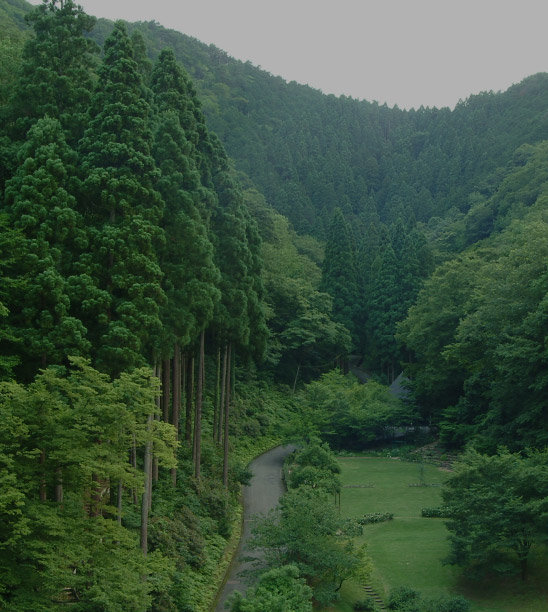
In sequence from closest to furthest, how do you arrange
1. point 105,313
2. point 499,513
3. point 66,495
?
point 66,495 < point 105,313 < point 499,513

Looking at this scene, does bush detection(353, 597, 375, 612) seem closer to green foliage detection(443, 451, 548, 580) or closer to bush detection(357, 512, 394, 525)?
green foliage detection(443, 451, 548, 580)

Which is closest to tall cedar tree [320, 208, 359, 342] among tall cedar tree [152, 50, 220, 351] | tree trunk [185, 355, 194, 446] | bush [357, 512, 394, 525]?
bush [357, 512, 394, 525]

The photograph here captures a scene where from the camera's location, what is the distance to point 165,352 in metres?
20.6

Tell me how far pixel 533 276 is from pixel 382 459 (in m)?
17.3

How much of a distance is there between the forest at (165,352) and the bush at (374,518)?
6.64 feet

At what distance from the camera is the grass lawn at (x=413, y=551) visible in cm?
2088

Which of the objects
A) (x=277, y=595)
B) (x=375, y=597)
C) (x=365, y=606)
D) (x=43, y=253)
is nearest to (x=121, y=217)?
(x=43, y=253)

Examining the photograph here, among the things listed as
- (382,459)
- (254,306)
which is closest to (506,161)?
(382,459)

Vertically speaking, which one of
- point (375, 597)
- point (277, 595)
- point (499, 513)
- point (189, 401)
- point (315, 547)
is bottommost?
point (375, 597)

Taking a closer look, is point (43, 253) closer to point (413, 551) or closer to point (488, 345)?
point (413, 551)

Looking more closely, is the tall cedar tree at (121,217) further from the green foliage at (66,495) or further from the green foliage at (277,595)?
the green foliage at (277,595)

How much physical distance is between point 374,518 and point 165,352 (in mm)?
13523

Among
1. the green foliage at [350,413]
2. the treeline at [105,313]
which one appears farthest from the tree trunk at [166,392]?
the green foliage at [350,413]

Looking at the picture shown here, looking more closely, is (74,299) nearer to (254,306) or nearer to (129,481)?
(129,481)
